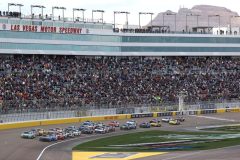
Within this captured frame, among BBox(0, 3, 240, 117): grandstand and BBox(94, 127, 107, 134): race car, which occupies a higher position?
BBox(0, 3, 240, 117): grandstand

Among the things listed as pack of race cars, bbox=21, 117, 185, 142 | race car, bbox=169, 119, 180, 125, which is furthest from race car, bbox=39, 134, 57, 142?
race car, bbox=169, 119, 180, 125

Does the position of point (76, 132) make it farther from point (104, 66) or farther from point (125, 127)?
point (104, 66)

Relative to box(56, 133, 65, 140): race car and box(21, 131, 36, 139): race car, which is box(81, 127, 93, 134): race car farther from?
box(21, 131, 36, 139): race car

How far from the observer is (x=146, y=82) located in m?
103

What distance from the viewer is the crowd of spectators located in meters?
85.1

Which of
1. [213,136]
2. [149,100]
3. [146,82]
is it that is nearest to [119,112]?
[149,100]

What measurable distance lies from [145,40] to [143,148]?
55786 millimetres

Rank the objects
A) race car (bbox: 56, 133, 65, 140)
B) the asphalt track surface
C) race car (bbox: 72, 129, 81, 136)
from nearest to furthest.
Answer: the asphalt track surface → race car (bbox: 56, 133, 65, 140) → race car (bbox: 72, 129, 81, 136)

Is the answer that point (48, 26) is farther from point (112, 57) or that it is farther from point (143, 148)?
point (143, 148)

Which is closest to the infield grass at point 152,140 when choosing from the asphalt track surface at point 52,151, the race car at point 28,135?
the asphalt track surface at point 52,151

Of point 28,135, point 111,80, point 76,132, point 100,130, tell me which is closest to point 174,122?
point 100,130

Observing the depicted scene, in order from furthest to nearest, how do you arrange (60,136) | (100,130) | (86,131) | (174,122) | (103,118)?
1. (103,118)
2. (174,122)
3. (100,130)
4. (86,131)
5. (60,136)

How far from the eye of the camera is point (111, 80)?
9881 cm

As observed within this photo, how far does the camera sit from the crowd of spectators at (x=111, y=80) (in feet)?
279
